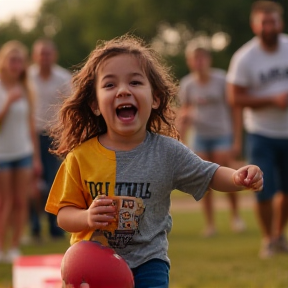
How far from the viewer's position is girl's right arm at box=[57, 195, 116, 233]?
150 inches

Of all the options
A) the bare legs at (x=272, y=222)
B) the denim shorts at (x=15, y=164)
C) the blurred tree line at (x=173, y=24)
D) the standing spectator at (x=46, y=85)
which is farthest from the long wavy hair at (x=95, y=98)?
the blurred tree line at (x=173, y=24)

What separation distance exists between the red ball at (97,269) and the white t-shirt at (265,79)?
4.35 metres

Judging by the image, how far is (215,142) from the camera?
35.0 ft

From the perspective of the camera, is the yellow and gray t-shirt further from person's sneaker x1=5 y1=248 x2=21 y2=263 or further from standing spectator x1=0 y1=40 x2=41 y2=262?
standing spectator x1=0 y1=40 x2=41 y2=262

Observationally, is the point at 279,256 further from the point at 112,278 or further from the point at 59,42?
the point at 59,42

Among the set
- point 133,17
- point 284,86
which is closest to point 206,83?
point 284,86

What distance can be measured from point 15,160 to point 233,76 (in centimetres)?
A: 233

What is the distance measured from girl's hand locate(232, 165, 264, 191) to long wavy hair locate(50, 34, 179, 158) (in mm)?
668

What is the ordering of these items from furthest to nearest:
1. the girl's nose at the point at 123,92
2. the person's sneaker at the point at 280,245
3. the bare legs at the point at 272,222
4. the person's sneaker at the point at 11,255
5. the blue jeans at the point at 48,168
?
the blue jeans at the point at 48,168 → the person's sneaker at the point at 11,255 → the person's sneaker at the point at 280,245 → the bare legs at the point at 272,222 → the girl's nose at the point at 123,92

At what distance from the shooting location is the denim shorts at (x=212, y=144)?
1065 cm

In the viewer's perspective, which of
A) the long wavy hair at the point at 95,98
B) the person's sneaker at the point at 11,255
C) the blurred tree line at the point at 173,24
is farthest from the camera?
the blurred tree line at the point at 173,24

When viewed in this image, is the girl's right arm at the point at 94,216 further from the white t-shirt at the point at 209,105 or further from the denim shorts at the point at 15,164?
the white t-shirt at the point at 209,105

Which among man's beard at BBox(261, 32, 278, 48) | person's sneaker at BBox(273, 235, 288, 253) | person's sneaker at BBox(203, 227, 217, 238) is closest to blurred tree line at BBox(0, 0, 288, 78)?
person's sneaker at BBox(203, 227, 217, 238)

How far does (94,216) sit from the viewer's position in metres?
3.81
